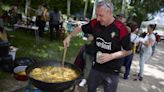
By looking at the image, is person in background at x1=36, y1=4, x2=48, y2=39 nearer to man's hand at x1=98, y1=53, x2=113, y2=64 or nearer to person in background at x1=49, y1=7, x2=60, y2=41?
person in background at x1=49, y1=7, x2=60, y2=41

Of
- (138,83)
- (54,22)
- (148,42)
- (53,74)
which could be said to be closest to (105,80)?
(53,74)

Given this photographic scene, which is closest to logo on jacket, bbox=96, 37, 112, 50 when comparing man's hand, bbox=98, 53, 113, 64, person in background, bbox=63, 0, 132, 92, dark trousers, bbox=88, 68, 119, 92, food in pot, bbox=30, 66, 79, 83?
person in background, bbox=63, 0, 132, 92

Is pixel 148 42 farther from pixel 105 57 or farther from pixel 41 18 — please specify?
pixel 41 18

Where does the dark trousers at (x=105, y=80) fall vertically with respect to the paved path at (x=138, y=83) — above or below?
above

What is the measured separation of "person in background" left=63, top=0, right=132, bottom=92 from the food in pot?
40 cm

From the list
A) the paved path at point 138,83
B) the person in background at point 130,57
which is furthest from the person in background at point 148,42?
the paved path at point 138,83

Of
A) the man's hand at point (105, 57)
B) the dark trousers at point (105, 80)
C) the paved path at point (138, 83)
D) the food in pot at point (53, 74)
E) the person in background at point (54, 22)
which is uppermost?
the man's hand at point (105, 57)

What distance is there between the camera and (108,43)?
380cm

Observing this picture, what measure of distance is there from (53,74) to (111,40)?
2.99 ft

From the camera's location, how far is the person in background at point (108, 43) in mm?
3656

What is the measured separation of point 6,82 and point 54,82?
3319 millimetres

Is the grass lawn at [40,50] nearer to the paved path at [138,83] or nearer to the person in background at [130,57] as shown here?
the person in background at [130,57]

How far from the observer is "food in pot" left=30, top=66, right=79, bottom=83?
365 centimetres

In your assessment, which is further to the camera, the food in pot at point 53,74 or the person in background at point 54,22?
the person in background at point 54,22
